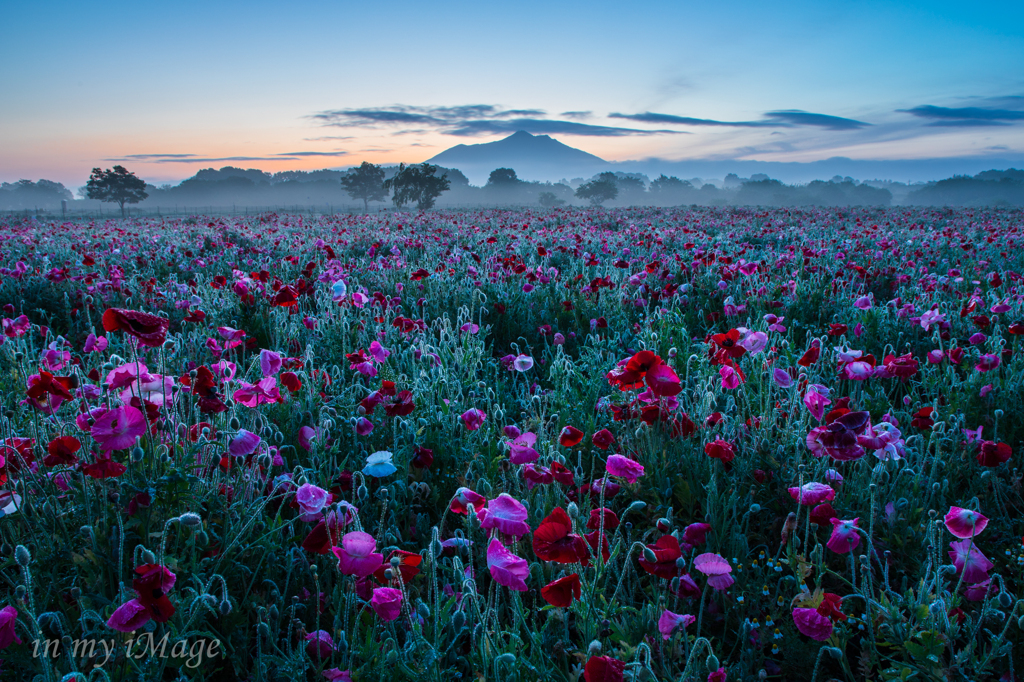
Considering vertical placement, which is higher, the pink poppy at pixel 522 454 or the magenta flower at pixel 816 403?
the magenta flower at pixel 816 403

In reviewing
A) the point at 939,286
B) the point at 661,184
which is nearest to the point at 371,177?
the point at 939,286

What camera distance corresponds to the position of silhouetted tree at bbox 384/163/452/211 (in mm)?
51344

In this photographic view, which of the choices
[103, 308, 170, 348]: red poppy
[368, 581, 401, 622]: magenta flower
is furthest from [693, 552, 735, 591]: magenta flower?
[103, 308, 170, 348]: red poppy

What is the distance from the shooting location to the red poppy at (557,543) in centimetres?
123

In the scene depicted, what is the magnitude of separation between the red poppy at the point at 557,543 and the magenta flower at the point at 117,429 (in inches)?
47.1

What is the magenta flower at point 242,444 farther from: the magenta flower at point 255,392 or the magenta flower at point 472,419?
the magenta flower at point 472,419

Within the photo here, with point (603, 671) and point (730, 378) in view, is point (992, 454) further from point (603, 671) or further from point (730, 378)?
point (603, 671)

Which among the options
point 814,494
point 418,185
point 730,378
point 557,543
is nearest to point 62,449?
point 557,543

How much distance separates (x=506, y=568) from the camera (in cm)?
117

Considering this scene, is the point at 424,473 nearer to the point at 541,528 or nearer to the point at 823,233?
the point at 541,528

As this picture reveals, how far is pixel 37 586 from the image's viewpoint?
5.08ft

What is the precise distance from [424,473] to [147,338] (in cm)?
134

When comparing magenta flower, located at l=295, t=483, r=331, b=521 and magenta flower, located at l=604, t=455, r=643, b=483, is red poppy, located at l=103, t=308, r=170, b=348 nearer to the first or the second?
magenta flower, located at l=295, t=483, r=331, b=521

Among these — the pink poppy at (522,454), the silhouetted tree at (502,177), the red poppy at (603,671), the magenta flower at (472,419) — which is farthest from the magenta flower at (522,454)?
the silhouetted tree at (502,177)
